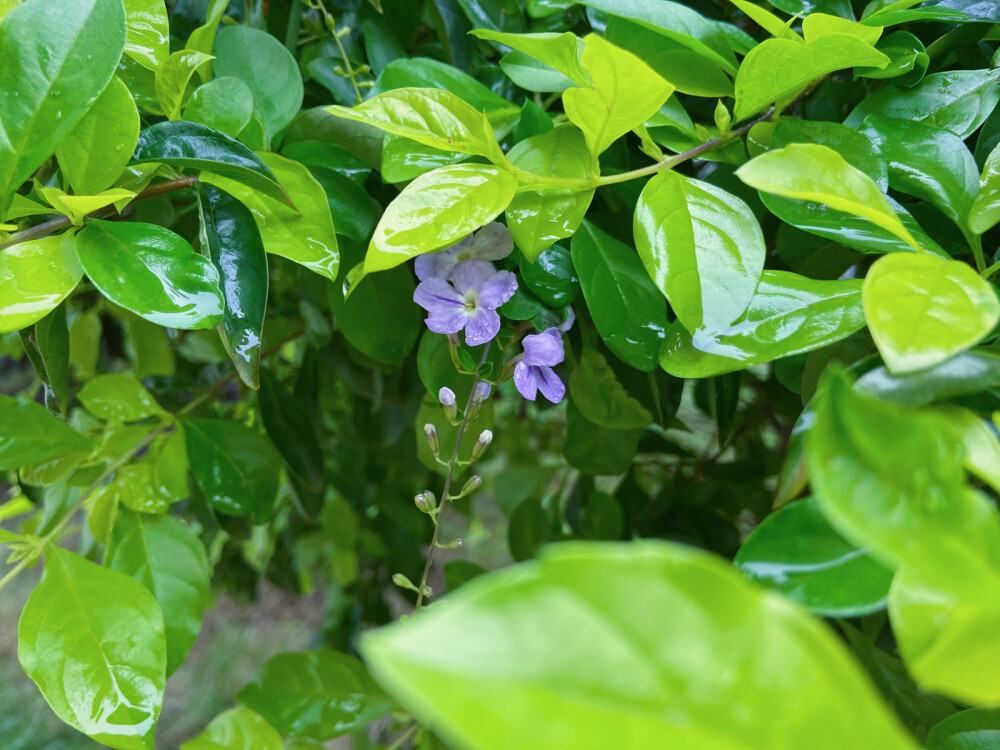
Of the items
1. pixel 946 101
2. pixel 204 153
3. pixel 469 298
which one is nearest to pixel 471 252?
pixel 469 298

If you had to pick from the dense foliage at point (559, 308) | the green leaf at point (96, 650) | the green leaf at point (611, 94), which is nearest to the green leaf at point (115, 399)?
the dense foliage at point (559, 308)

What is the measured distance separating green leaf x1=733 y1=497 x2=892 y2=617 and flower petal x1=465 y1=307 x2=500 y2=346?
0.49 feet

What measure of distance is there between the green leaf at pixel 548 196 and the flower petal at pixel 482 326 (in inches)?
1.5

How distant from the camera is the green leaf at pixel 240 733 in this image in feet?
1.32

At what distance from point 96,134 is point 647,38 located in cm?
27

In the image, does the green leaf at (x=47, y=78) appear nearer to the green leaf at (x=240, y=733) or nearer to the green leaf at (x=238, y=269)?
the green leaf at (x=238, y=269)

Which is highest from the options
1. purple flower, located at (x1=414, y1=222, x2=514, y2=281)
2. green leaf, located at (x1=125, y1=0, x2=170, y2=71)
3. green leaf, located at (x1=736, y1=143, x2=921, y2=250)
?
green leaf, located at (x1=125, y1=0, x2=170, y2=71)

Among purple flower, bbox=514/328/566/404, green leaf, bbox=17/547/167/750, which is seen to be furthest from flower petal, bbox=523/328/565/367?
green leaf, bbox=17/547/167/750

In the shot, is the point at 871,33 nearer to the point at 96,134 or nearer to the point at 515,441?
the point at 96,134

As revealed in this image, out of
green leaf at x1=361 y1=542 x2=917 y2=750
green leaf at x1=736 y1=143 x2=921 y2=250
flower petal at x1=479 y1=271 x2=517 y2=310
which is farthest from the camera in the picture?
flower petal at x1=479 y1=271 x2=517 y2=310

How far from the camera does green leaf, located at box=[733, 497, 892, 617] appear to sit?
0.20m

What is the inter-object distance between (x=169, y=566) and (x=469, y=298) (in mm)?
248

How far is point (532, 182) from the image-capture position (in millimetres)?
296

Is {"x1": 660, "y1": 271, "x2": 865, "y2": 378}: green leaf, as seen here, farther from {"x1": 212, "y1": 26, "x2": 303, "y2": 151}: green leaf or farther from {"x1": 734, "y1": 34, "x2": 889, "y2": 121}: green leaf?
{"x1": 212, "y1": 26, "x2": 303, "y2": 151}: green leaf
